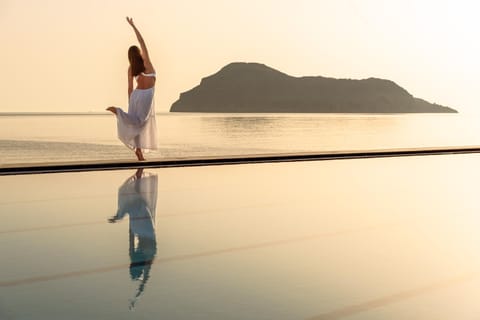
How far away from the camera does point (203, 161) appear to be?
9242 mm

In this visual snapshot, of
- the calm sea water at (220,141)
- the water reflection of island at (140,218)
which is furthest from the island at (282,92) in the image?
the water reflection of island at (140,218)

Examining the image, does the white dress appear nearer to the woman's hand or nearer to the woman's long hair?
the woman's long hair

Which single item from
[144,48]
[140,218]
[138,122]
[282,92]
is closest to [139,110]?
[138,122]

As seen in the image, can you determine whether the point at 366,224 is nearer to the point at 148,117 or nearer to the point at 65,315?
the point at 65,315

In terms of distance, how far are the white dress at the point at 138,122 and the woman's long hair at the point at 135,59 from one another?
0.21 meters

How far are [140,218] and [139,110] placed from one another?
399cm

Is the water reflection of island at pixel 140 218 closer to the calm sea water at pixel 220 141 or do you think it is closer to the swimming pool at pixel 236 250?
the swimming pool at pixel 236 250

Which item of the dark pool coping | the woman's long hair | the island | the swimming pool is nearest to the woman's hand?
the woman's long hair

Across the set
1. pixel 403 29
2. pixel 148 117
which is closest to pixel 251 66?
pixel 403 29

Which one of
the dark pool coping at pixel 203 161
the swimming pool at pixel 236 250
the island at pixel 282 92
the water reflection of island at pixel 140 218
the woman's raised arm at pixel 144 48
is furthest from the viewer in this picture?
the island at pixel 282 92

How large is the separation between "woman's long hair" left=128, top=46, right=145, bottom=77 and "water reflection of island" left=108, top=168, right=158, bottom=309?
1.43 m

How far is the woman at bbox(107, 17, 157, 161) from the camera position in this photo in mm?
8477

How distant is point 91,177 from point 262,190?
82.6 inches

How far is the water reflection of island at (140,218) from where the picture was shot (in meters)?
3.24
